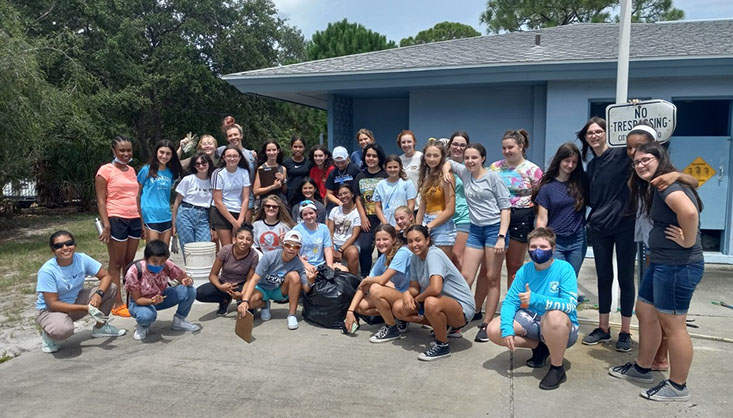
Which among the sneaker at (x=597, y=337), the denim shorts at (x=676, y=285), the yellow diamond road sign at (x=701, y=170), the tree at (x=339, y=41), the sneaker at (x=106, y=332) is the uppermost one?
the tree at (x=339, y=41)

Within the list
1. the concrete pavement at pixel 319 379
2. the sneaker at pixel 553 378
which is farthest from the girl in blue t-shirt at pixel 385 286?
the sneaker at pixel 553 378

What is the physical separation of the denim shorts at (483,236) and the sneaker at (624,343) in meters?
1.16

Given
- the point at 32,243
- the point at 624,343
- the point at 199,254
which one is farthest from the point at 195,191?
the point at 32,243

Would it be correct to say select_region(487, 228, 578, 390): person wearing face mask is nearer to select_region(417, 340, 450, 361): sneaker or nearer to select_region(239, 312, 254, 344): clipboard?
select_region(417, 340, 450, 361): sneaker

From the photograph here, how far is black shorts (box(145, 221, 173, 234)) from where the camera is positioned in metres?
5.67

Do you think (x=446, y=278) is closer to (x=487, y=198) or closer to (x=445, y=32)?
(x=487, y=198)

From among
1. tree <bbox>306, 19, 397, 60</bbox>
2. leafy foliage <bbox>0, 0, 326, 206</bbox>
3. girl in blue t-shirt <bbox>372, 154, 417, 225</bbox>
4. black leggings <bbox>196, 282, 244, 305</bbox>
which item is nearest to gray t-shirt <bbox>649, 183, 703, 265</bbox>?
girl in blue t-shirt <bbox>372, 154, 417, 225</bbox>

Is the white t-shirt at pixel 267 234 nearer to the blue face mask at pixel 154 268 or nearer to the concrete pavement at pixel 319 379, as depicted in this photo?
the concrete pavement at pixel 319 379

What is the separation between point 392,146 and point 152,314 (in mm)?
6923

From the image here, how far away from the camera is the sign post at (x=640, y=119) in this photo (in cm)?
448

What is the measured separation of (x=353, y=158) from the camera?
6.65m

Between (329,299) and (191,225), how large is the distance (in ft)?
6.24

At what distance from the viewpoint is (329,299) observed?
5.02 metres

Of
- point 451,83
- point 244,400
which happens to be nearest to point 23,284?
point 244,400
